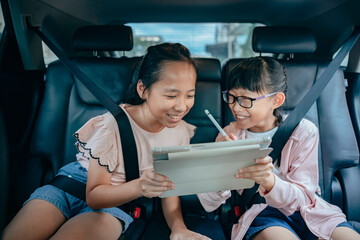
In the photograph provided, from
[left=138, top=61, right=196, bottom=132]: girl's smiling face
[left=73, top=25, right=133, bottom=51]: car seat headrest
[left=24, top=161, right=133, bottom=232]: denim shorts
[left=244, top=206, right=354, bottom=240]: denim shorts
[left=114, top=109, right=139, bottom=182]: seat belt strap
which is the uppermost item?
[left=73, top=25, right=133, bottom=51]: car seat headrest

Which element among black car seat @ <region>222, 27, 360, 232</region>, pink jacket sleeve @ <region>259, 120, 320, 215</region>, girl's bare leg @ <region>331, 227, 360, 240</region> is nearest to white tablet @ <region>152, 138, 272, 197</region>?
pink jacket sleeve @ <region>259, 120, 320, 215</region>

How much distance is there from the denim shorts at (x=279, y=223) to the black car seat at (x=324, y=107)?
0.34 meters

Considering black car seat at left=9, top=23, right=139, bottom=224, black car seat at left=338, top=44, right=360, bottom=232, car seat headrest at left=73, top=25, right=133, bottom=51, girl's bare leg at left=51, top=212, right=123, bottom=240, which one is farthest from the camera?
car seat headrest at left=73, top=25, right=133, bottom=51

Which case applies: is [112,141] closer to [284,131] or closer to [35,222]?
[35,222]

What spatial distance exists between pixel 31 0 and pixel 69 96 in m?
0.66

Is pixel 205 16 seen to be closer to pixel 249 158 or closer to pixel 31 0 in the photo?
pixel 31 0

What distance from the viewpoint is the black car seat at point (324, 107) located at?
4.58 feet

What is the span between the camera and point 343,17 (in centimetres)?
171

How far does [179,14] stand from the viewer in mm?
2209

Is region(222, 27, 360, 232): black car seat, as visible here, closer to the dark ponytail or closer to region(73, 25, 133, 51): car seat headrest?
the dark ponytail

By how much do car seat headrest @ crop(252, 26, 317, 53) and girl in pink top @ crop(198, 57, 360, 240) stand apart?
35 centimetres

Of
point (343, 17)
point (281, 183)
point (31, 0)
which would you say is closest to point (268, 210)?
point (281, 183)

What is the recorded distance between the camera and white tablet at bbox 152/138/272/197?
73cm

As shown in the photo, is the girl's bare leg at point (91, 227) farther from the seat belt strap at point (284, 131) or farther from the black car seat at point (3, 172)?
the seat belt strap at point (284, 131)
